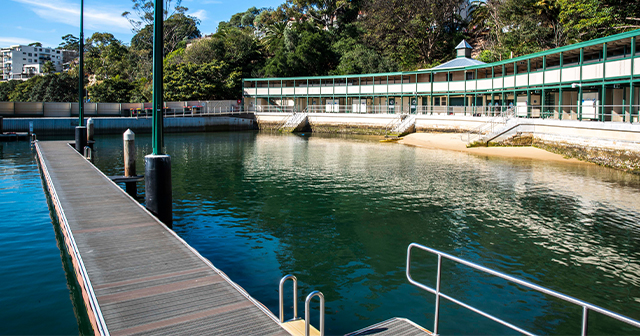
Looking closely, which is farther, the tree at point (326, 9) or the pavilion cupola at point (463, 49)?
the tree at point (326, 9)

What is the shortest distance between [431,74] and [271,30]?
39.0m

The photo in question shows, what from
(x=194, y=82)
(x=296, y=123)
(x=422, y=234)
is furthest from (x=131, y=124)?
(x=422, y=234)

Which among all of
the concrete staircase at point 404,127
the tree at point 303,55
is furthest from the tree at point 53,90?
the concrete staircase at point 404,127

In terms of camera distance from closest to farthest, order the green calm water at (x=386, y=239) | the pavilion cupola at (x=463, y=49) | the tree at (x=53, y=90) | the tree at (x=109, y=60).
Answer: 1. the green calm water at (x=386, y=239)
2. the pavilion cupola at (x=463, y=49)
3. the tree at (x=53, y=90)
4. the tree at (x=109, y=60)

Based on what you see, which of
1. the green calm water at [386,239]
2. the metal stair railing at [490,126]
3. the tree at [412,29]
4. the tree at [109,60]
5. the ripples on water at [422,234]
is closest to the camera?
the green calm water at [386,239]

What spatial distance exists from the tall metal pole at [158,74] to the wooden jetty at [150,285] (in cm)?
191

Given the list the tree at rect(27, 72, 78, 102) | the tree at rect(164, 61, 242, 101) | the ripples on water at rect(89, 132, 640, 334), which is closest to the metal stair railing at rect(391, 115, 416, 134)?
the ripples on water at rect(89, 132, 640, 334)

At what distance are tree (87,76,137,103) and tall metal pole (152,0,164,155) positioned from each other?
62.4 metres

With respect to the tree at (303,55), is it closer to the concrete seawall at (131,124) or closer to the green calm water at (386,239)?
the concrete seawall at (131,124)

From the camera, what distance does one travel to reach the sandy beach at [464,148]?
31.0 metres

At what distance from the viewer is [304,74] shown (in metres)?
75.4

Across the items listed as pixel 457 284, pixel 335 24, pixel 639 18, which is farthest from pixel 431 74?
pixel 457 284

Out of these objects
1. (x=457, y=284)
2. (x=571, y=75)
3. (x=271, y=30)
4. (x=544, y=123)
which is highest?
(x=271, y=30)

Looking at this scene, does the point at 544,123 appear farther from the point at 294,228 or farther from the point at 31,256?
the point at 31,256
